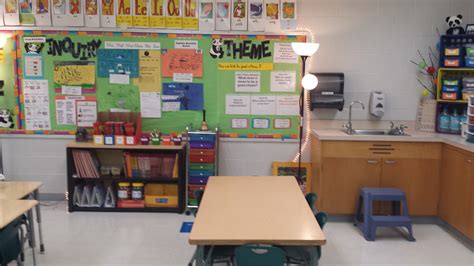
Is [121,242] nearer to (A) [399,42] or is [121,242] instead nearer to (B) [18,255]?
(B) [18,255]

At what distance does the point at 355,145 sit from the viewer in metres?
4.59

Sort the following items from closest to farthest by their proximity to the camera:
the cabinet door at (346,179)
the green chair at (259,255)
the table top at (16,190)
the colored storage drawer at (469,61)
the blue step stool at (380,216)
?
the green chair at (259,255) < the table top at (16,190) < the blue step stool at (380,216) < the cabinet door at (346,179) < the colored storage drawer at (469,61)

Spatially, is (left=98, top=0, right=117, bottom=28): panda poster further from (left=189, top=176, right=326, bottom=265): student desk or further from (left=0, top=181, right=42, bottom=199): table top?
(left=189, top=176, right=326, bottom=265): student desk

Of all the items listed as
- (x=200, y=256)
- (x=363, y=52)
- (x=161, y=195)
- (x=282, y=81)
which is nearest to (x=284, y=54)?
(x=282, y=81)

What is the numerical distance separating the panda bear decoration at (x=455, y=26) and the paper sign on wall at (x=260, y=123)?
7.74 ft

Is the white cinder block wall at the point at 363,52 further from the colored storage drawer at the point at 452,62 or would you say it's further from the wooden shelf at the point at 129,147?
the wooden shelf at the point at 129,147

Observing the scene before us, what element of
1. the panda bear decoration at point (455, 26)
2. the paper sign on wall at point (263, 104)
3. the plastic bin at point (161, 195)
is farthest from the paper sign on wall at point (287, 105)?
the panda bear decoration at point (455, 26)

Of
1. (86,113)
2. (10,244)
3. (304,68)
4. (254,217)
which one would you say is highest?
(304,68)

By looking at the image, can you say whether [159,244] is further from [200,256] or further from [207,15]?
[207,15]

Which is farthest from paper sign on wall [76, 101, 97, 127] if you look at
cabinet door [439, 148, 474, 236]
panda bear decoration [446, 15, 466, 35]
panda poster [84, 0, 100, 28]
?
panda bear decoration [446, 15, 466, 35]

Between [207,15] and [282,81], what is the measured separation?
47.0 inches

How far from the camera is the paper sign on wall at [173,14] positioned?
4992 mm

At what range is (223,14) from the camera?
5016 millimetres

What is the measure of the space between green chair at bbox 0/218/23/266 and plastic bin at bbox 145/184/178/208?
2012 mm
